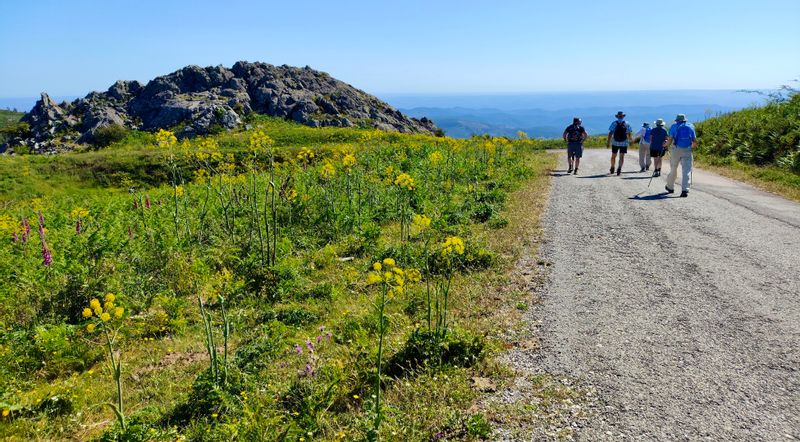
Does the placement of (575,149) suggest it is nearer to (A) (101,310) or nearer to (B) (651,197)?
(B) (651,197)

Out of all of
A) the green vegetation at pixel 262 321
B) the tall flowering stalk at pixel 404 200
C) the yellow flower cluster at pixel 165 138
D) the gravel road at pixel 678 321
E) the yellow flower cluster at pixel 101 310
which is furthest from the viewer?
the yellow flower cluster at pixel 165 138

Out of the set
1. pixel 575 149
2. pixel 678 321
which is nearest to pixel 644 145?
pixel 575 149

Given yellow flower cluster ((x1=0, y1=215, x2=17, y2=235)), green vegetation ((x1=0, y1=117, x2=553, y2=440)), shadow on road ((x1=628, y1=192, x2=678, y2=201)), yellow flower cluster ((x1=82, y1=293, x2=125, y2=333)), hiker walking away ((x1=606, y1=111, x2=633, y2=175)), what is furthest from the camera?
hiker walking away ((x1=606, y1=111, x2=633, y2=175))

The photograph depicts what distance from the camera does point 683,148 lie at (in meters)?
14.0

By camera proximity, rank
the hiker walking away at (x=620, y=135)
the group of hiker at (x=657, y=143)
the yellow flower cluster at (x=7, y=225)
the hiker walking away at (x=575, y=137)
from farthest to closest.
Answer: the hiker walking away at (x=575, y=137), the hiker walking away at (x=620, y=135), the group of hiker at (x=657, y=143), the yellow flower cluster at (x=7, y=225)

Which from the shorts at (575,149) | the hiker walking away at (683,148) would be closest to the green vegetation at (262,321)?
the hiker walking away at (683,148)

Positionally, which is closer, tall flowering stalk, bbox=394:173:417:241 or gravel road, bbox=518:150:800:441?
gravel road, bbox=518:150:800:441

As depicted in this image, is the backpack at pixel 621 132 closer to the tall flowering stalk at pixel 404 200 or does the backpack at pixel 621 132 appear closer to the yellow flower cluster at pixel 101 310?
the tall flowering stalk at pixel 404 200

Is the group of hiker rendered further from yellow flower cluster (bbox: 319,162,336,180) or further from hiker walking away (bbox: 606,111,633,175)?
yellow flower cluster (bbox: 319,162,336,180)

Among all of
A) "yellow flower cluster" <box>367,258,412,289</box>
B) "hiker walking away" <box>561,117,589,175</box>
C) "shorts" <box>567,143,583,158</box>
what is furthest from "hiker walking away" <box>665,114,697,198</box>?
"yellow flower cluster" <box>367,258,412,289</box>

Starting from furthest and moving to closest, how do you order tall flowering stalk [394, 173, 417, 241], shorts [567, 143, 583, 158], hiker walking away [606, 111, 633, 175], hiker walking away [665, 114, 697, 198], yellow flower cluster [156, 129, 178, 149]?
1. shorts [567, 143, 583, 158]
2. hiker walking away [606, 111, 633, 175]
3. hiker walking away [665, 114, 697, 198]
4. yellow flower cluster [156, 129, 178, 149]
5. tall flowering stalk [394, 173, 417, 241]

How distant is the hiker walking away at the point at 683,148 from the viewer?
539 inches

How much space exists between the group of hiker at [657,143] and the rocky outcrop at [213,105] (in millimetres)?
49431

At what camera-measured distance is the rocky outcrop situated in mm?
62812
